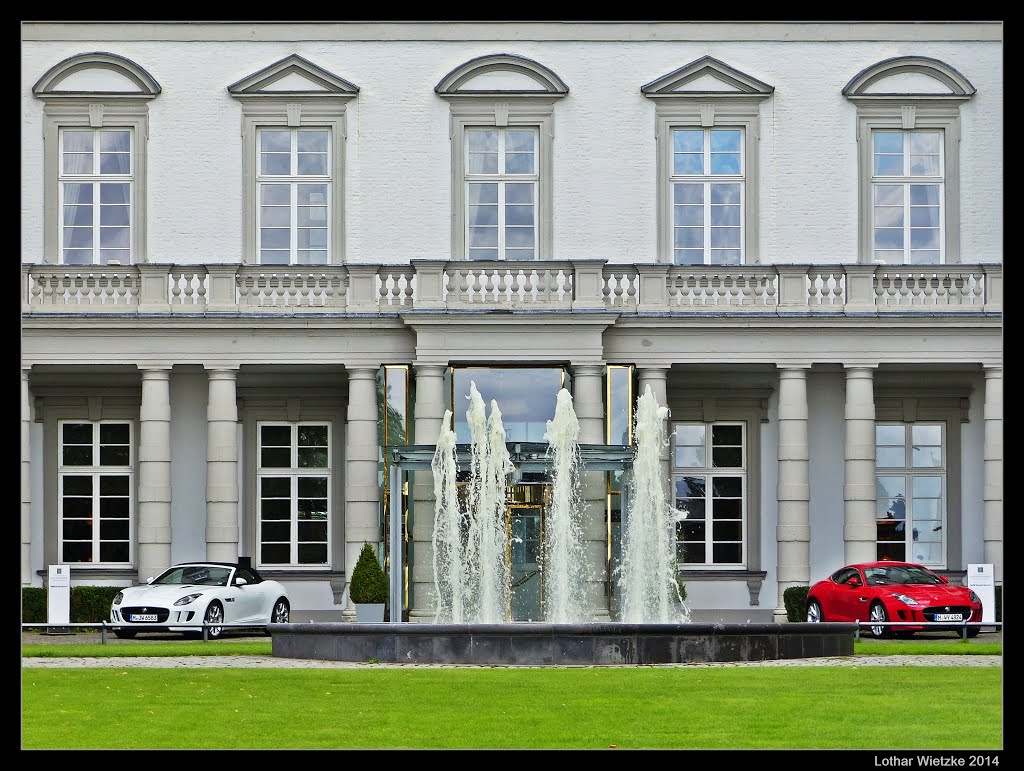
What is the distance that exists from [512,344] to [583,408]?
1.76 meters

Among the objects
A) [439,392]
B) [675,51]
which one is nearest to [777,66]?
[675,51]

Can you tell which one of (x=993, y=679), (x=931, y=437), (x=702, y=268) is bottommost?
(x=993, y=679)

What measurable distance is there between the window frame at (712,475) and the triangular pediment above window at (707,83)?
6495 mm

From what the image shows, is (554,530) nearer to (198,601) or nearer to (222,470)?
(198,601)

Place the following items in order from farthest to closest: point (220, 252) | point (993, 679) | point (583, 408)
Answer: point (220, 252) → point (583, 408) → point (993, 679)

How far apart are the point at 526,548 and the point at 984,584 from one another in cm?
809

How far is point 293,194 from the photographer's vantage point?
36844 mm

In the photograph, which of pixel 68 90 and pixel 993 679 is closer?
pixel 993 679

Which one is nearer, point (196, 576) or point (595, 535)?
point (196, 576)

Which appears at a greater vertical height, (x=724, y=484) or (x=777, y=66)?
(x=777, y=66)

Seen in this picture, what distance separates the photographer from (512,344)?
34.2 meters

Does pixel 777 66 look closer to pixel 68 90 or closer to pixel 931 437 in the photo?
pixel 931 437

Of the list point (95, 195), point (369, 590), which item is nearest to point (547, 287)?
point (369, 590)
